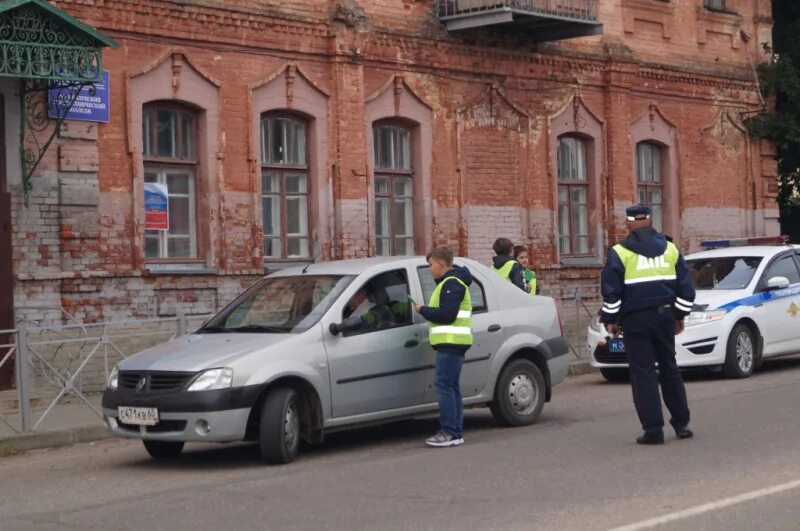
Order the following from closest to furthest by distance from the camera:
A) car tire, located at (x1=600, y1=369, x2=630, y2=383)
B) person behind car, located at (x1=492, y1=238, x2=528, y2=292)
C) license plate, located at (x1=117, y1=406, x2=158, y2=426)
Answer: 1. license plate, located at (x1=117, y1=406, x2=158, y2=426)
2. person behind car, located at (x1=492, y1=238, x2=528, y2=292)
3. car tire, located at (x1=600, y1=369, x2=630, y2=383)

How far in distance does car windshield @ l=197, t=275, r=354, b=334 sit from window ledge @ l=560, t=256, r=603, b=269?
42.1 feet

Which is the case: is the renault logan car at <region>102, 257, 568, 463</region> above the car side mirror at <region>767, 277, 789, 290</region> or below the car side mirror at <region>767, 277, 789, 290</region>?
below

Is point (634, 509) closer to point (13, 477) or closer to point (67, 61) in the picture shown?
point (13, 477)

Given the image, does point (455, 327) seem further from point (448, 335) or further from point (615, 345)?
point (615, 345)

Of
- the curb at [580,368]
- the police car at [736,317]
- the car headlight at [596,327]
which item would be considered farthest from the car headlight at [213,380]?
the curb at [580,368]

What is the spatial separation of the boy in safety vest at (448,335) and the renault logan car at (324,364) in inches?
18.3

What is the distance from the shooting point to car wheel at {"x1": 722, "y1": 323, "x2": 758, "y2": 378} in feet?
57.1

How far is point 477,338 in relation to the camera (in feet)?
42.1

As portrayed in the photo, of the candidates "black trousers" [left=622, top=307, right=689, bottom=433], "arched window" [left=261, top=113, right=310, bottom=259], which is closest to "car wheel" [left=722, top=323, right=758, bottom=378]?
"black trousers" [left=622, top=307, right=689, bottom=433]

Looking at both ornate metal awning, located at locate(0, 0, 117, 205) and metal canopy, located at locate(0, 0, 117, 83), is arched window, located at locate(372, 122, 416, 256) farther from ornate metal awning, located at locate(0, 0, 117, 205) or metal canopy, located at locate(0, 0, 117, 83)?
metal canopy, located at locate(0, 0, 117, 83)

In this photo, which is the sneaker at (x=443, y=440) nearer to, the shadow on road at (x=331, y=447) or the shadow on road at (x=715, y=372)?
the shadow on road at (x=331, y=447)

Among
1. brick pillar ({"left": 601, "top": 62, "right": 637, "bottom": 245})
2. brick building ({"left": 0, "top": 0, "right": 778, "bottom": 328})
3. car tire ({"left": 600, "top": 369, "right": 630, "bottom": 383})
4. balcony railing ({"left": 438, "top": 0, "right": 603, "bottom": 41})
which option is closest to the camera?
brick building ({"left": 0, "top": 0, "right": 778, "bottom": 328})

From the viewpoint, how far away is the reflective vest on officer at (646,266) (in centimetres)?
1143

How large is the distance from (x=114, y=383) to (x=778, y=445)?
543 cm
